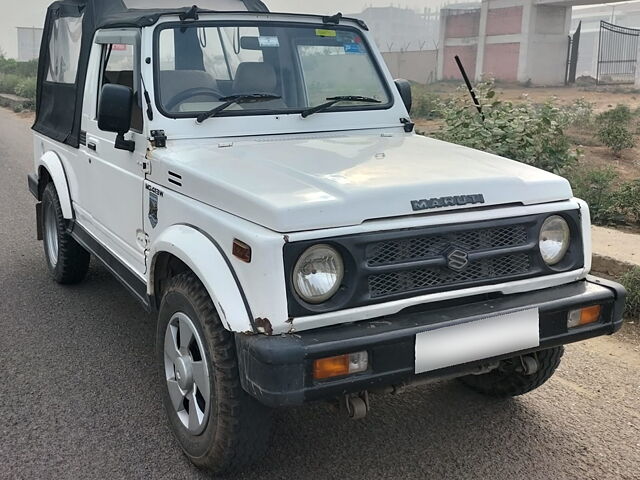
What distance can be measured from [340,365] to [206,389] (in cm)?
69

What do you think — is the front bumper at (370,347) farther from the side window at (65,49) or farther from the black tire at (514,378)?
the side window at (65,49)

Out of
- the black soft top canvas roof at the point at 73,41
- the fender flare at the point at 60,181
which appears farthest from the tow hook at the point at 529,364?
the fender flare at the point at 60,181

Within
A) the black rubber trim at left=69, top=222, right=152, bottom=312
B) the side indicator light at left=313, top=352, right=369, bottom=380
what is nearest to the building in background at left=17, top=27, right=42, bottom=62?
the black rubber trim at left=69, top=222, right=152, bottom=312

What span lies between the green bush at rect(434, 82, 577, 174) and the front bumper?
475 centimetres

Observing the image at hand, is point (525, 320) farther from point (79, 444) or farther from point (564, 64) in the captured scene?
point (564, 64)

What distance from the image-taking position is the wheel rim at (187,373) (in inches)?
115

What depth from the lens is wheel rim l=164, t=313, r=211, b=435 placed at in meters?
2.93

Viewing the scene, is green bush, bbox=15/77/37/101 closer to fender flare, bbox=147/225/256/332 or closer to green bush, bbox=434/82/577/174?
green bush, bbox=434/82/577/174

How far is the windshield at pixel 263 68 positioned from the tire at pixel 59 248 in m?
1.87

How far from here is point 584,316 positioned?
299 centimetres

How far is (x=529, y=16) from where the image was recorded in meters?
35.6

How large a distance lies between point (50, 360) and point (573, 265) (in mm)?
3044

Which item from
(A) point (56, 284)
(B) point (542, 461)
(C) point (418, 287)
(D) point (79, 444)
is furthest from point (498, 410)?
(A) point (56, 284)

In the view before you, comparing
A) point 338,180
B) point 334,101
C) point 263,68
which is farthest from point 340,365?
point 263,68
